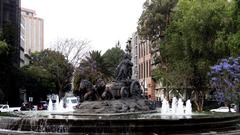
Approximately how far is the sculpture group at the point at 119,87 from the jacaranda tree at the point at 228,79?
1201 cm

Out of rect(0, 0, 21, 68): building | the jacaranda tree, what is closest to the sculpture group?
the jacaranda tree

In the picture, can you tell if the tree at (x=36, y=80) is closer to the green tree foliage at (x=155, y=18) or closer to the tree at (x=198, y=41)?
the green tree foliage at (x=155, y=18)

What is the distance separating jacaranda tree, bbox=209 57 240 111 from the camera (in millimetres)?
31922

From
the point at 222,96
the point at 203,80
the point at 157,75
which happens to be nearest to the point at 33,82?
the point at 157,75

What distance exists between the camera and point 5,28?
5859cm

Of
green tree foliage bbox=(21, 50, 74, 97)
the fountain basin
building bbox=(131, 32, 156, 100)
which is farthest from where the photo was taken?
building bbox=(131, 32, 156, 100)

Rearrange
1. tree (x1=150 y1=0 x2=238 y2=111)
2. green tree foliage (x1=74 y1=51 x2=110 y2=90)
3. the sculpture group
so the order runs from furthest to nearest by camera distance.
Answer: green tree foliage (x1=74 y1=51 x2=110 y2=90) → tree (x1=150 y1=0 x2=238 y2=111) → the sculpture group

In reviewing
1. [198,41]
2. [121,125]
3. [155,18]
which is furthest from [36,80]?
[121,125]

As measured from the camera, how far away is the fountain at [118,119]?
1513 centimetres

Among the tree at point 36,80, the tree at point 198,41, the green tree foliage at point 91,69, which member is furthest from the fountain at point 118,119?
the tree at point 36,80

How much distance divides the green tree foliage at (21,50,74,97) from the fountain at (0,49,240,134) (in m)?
38.2

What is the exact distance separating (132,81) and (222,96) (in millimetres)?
13753

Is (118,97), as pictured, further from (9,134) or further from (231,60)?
(231,60)

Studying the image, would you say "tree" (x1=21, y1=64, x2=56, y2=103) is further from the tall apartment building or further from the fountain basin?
the tall apartment building
